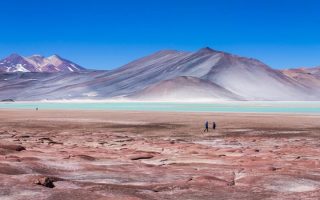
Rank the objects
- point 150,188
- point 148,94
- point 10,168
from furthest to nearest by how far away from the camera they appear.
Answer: point 148,94 → point 10,168 → point 150,188

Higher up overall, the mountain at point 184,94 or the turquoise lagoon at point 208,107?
the mountain at point 184,94

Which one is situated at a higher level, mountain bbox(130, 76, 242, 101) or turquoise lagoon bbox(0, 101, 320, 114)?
mountain bbox(130, 76, 242, 101)

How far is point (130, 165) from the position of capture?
50.3 feet

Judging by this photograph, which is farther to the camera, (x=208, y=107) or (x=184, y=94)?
(x=184, y=94)

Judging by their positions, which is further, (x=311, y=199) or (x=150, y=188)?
(x=150, y=188)

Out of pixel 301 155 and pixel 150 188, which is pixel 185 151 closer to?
pixel 301 155

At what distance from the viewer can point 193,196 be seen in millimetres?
10445

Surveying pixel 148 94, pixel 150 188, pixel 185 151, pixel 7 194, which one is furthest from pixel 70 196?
pixel 148 94

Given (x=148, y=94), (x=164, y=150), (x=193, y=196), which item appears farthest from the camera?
(x=148, y=94)

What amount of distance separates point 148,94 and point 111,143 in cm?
16984

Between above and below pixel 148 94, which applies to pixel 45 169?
below

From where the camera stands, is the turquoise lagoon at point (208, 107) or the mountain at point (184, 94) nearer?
the turquoise lagoon at point (208, 107)

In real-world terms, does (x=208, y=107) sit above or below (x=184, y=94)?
below

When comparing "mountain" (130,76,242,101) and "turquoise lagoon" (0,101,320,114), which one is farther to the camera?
"mountain" (130,76,242,101)
